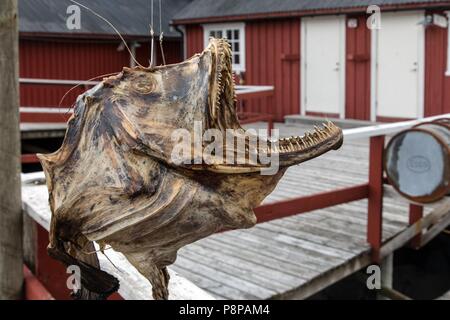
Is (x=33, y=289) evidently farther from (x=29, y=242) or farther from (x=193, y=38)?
(x=193, y=38)

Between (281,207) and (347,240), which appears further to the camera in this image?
(347,240)

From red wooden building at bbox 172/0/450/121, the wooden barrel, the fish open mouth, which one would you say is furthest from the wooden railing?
red wooden building at bbox 172/0/450/121

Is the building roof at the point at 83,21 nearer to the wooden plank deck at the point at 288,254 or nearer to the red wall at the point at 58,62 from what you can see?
the red wall at the point at 58,62

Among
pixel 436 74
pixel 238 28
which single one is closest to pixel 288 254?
pixel 436 74

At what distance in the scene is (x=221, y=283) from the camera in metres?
4.91

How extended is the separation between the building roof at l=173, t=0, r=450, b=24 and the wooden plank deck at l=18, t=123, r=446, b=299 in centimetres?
567

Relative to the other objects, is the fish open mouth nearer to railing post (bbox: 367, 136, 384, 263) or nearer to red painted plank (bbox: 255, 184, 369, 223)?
red painted plank (bbox: 255, 184, 369, 223)

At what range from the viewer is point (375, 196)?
5711 millimetres

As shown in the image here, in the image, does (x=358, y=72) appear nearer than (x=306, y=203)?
No

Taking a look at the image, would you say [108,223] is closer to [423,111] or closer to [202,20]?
[423,111]

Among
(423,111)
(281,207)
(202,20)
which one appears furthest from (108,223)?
(202,20)

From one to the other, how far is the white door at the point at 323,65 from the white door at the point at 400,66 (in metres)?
1.04

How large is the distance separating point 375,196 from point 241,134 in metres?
5.08

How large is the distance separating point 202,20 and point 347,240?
1124 cm
